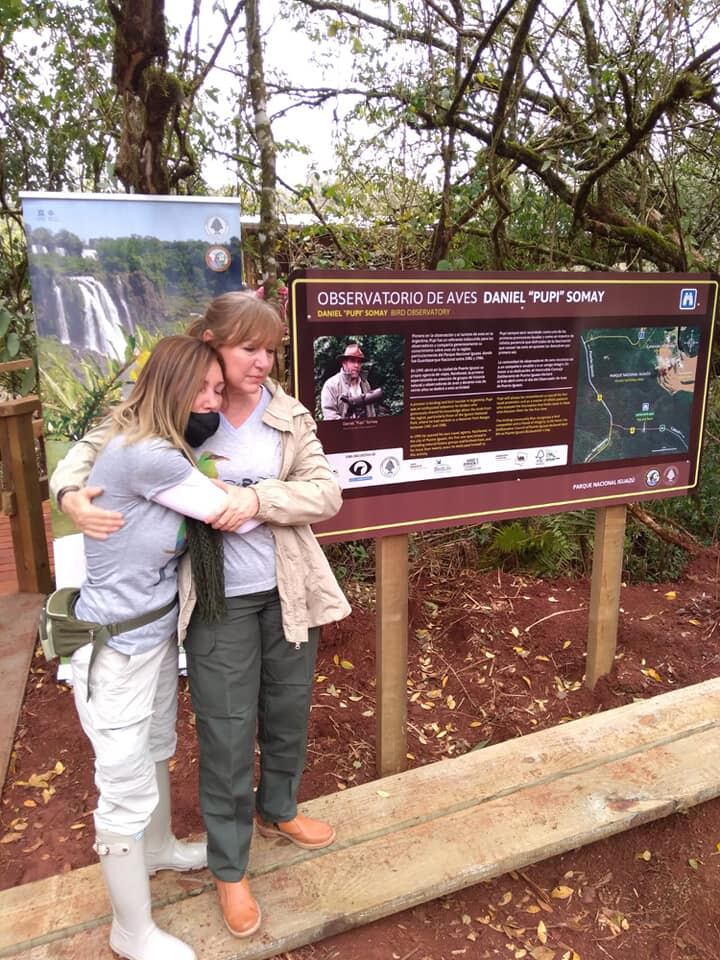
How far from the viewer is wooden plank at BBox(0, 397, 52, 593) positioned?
4.27 metres

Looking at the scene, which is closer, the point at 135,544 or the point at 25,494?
the point at 135,544

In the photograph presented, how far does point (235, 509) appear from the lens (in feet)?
5.90

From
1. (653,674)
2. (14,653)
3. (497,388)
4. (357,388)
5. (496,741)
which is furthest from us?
(14,653)

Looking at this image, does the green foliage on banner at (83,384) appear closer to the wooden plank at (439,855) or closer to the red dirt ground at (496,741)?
the red dirt ground at (496,741)

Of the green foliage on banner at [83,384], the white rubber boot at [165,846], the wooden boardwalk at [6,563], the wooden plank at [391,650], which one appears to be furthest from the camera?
the wooden boardwalk at [6,563]

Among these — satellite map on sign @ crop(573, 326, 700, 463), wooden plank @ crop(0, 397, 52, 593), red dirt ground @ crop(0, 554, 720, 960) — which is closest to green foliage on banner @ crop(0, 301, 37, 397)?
wooden plank @ crop(0, 397, 52, 593)

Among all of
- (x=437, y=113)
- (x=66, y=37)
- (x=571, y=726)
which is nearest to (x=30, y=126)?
(x=66, y=37)

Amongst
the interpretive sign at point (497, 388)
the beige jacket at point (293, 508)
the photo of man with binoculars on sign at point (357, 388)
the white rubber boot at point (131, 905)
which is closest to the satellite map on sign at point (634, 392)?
the interpretive sign at point (497, 388)

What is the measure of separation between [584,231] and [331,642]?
347 centimetres

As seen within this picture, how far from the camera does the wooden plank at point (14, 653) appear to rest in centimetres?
317

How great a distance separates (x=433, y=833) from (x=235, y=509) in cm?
135

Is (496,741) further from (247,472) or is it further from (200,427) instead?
(200,427)

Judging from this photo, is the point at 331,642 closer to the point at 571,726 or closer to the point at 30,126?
the point at 571,726

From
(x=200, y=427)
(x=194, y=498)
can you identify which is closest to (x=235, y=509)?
(x=194, y=498)
